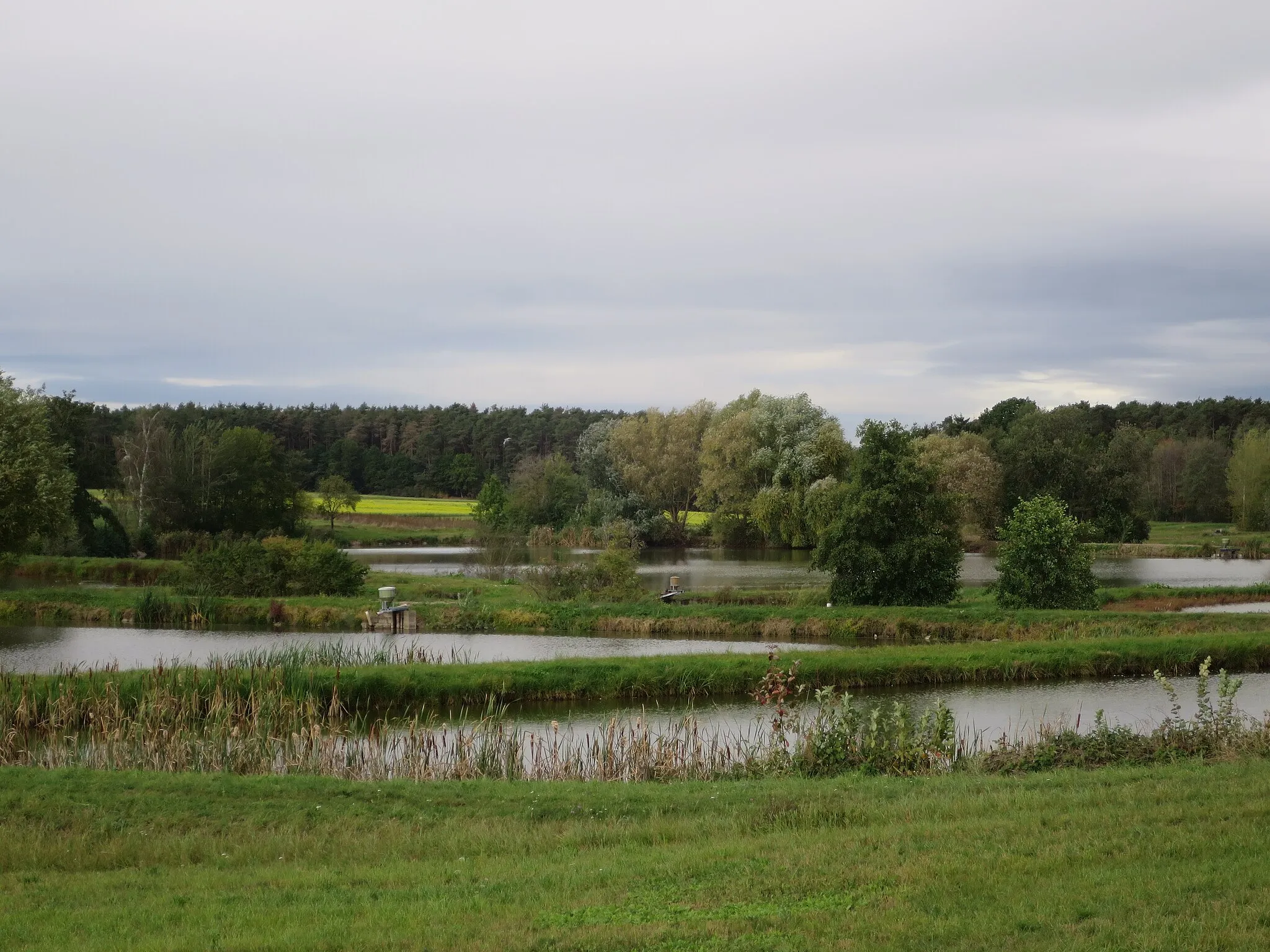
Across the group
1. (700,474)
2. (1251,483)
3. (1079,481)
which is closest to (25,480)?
(700,474)

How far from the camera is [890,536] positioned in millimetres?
33688

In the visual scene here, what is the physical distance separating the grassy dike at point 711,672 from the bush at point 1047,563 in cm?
603

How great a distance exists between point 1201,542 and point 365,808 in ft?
234

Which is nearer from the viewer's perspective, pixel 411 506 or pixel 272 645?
pixel 272 645

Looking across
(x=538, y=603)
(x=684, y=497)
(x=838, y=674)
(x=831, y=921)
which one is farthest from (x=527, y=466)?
(x=831, y=921)

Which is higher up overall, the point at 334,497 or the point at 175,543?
the point at 334,497

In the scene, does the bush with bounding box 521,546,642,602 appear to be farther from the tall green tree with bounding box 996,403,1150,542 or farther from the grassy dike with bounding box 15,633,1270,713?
the tall green tree with bounding box 996,403,1150,542

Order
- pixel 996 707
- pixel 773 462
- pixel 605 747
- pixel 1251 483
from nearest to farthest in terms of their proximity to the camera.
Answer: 1. pixel 605 747
2. pixel 996 707
3. pixel 773 462
4. pixel 1251 483

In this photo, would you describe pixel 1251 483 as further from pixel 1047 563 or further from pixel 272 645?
pixel 272 645

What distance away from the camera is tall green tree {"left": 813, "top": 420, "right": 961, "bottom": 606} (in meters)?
33.2

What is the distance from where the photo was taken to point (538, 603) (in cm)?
3506

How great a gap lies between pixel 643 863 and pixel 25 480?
32184mm

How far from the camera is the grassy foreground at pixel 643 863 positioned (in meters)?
6.81

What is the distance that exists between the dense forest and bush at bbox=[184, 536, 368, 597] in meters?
5.64
